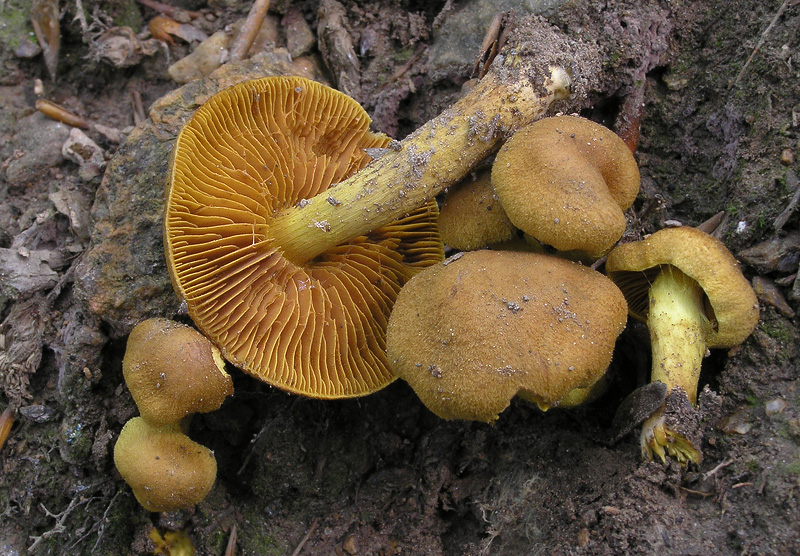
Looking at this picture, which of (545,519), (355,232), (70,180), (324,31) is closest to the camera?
(545,519)

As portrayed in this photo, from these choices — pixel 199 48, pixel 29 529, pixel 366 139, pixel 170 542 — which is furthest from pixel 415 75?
pixel 29 529

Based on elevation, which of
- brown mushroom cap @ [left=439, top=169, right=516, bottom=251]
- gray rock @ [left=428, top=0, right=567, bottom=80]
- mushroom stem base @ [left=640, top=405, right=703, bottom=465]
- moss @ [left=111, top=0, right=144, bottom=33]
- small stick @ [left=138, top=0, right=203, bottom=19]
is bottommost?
mushroom stem base @ [left=640, top=405, right=703, bottom=465]

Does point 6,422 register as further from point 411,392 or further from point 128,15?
point 128,15

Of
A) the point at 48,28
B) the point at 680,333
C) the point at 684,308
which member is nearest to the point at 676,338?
the point at 680,333

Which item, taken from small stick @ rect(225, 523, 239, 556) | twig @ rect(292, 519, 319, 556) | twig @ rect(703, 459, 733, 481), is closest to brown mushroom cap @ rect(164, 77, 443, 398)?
twig @ rect(292, 519, 319, 556)

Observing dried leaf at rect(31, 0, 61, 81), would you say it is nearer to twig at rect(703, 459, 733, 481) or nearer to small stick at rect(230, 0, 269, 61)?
small stick at rect(230, 0, 269, 61)

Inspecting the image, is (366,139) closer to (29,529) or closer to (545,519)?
(545,519)
